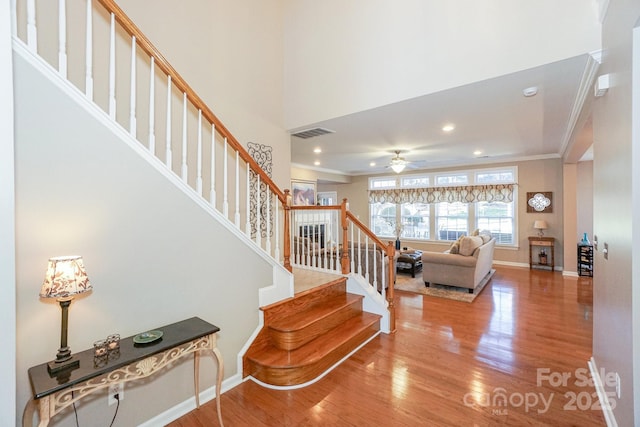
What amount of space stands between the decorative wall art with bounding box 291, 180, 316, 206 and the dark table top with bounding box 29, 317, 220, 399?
6.05 m

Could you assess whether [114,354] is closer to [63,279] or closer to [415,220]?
[63,279]

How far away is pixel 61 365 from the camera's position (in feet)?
4.82

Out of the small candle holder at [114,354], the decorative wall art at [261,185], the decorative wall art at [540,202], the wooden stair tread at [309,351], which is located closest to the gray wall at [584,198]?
the decorative wall art at [540,202]

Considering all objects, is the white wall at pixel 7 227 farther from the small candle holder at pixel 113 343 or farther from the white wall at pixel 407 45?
the white wall at pixel 407 45

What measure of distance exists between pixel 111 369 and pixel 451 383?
2.60 meters

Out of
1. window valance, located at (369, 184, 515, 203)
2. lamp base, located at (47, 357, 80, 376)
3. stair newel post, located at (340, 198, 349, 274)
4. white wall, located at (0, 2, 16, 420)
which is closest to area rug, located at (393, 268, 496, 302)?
stair newel post, located at (340, 198, 349, 274)

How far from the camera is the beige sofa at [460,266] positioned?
501 cm

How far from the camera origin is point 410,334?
3.48 meters

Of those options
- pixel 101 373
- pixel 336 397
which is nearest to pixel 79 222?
pixel 101 373

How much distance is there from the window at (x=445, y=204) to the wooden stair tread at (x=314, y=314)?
5908 mm

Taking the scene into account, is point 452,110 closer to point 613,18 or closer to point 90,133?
point 613,18

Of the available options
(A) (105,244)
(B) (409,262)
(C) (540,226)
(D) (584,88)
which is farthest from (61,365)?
(C) (540,226)

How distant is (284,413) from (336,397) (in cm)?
45

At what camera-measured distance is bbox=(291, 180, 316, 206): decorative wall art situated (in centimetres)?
809
